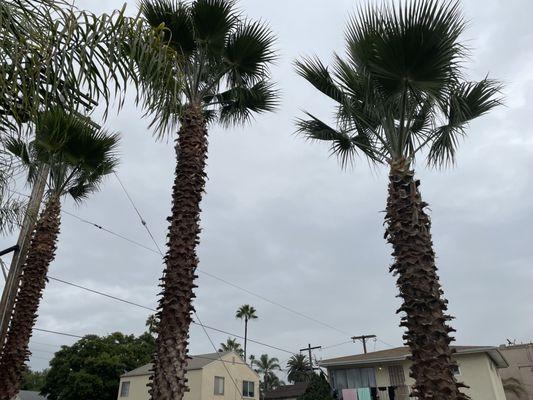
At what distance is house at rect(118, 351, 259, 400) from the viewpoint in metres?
28.3

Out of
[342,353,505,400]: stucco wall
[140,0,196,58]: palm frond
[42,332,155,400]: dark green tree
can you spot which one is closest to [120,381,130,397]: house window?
[42,332,155,400]: dark green tree

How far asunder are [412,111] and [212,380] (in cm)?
2644

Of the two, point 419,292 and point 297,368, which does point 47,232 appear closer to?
point 419,292

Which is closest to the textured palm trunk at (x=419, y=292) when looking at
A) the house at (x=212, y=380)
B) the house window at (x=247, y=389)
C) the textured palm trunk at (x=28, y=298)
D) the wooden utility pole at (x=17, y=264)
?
the wooden utility pole at (x=17, y=264)

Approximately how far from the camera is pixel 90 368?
1395 inches

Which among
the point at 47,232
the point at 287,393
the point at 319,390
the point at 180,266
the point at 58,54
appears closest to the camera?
the point at 58,54

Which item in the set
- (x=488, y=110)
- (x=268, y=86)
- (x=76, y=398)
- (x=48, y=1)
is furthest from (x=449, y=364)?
(x=76, y=398)

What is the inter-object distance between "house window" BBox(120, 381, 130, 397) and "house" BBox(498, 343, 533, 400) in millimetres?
26963

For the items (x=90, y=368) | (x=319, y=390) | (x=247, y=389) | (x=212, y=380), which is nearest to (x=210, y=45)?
(x=319, y=390)

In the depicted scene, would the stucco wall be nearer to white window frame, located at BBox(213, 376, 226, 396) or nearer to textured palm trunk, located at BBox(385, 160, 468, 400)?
textured palm trunk, located at BBox(385, 160, 468, 400)

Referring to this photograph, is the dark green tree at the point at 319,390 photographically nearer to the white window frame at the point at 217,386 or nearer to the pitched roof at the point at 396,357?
the pitched roof at the point at 396,357

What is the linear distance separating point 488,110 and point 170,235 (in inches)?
246

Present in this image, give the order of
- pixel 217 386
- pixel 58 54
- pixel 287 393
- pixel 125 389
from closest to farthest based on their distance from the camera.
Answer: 1. pixel 58 54
2. pixel 217 386
3. pixel 125 389
4. pixel 287 393

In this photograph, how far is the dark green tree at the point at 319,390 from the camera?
22409 millimetres
